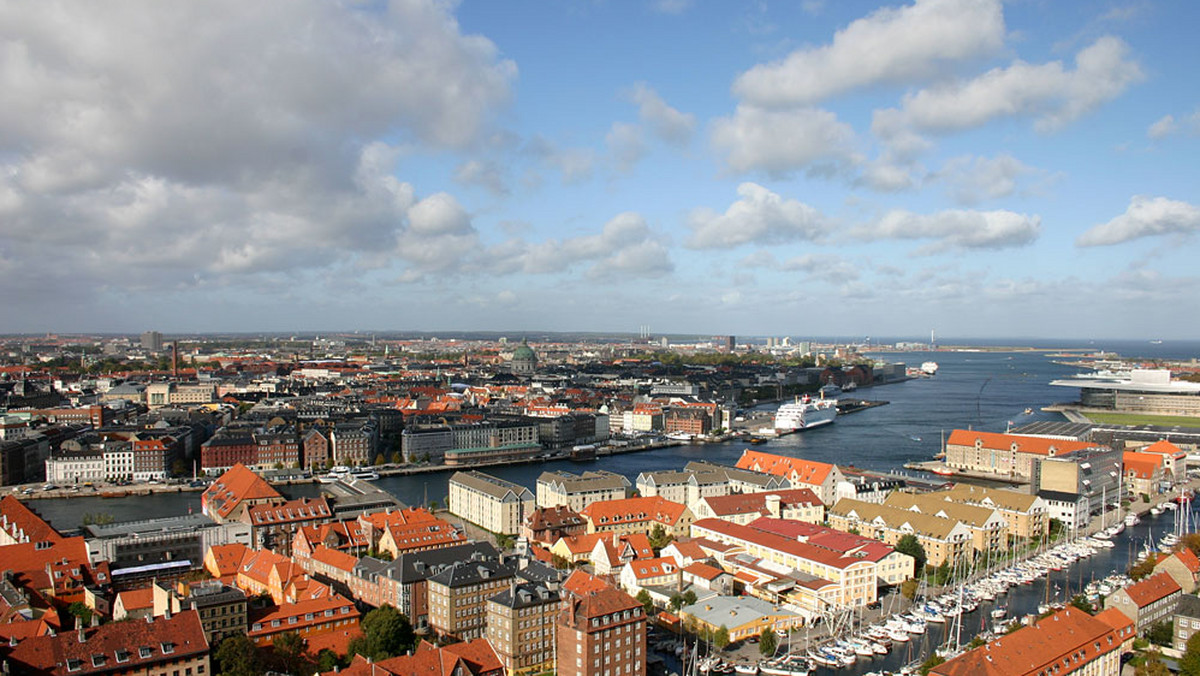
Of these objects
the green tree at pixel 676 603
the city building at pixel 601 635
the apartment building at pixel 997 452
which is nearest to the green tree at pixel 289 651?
the city building at pixel 601 635

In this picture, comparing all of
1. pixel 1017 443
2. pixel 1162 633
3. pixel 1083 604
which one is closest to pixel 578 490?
pixel 1083 604

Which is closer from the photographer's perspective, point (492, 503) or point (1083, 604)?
point (1083, 604)

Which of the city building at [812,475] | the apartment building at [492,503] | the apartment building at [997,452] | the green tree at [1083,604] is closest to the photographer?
the green tree at [1083,604]

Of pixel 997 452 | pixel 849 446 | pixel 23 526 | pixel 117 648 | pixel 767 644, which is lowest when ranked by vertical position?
pixel 849 446

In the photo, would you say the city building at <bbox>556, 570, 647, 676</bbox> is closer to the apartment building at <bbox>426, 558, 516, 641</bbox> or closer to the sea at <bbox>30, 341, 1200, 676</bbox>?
the apartment building at <bbox>426, 558, 516, 641</bbox>

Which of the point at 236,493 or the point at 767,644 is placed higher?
the point at 236,493

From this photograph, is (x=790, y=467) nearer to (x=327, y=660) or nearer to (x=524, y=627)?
(x=524, y=627)

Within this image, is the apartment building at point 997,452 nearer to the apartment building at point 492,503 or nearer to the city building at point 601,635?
the apartment building at point 492,503
